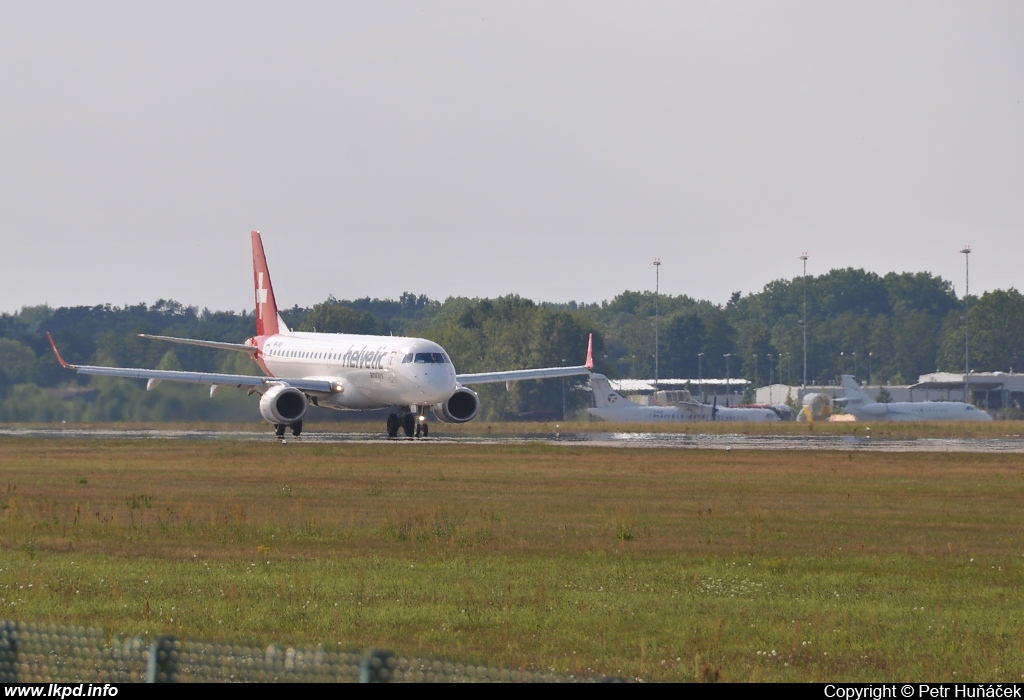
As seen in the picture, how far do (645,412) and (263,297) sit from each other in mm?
51133

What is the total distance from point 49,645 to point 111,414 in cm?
7002

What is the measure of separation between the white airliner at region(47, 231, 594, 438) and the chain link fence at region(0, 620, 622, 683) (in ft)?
162

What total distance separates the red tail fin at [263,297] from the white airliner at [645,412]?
45008 mm

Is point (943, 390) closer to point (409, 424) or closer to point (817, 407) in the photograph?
point (817, 407)

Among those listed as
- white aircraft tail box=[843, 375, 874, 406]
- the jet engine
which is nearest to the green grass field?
the jet engine

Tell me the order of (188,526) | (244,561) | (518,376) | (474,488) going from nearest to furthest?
(244,561)
(188,526)
(474,488)
(518,376)

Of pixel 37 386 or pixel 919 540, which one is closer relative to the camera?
pixel 919 540

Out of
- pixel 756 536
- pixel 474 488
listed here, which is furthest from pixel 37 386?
pixel 756 536

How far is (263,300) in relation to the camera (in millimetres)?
77812

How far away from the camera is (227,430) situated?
76062mm

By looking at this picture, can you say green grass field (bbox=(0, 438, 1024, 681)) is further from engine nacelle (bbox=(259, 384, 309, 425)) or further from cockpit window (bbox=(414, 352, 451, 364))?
engine nacelle (bbox=(259, 384, 309, 425))

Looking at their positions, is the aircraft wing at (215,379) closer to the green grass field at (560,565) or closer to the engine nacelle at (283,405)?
the engine nacelle at (283,405)
